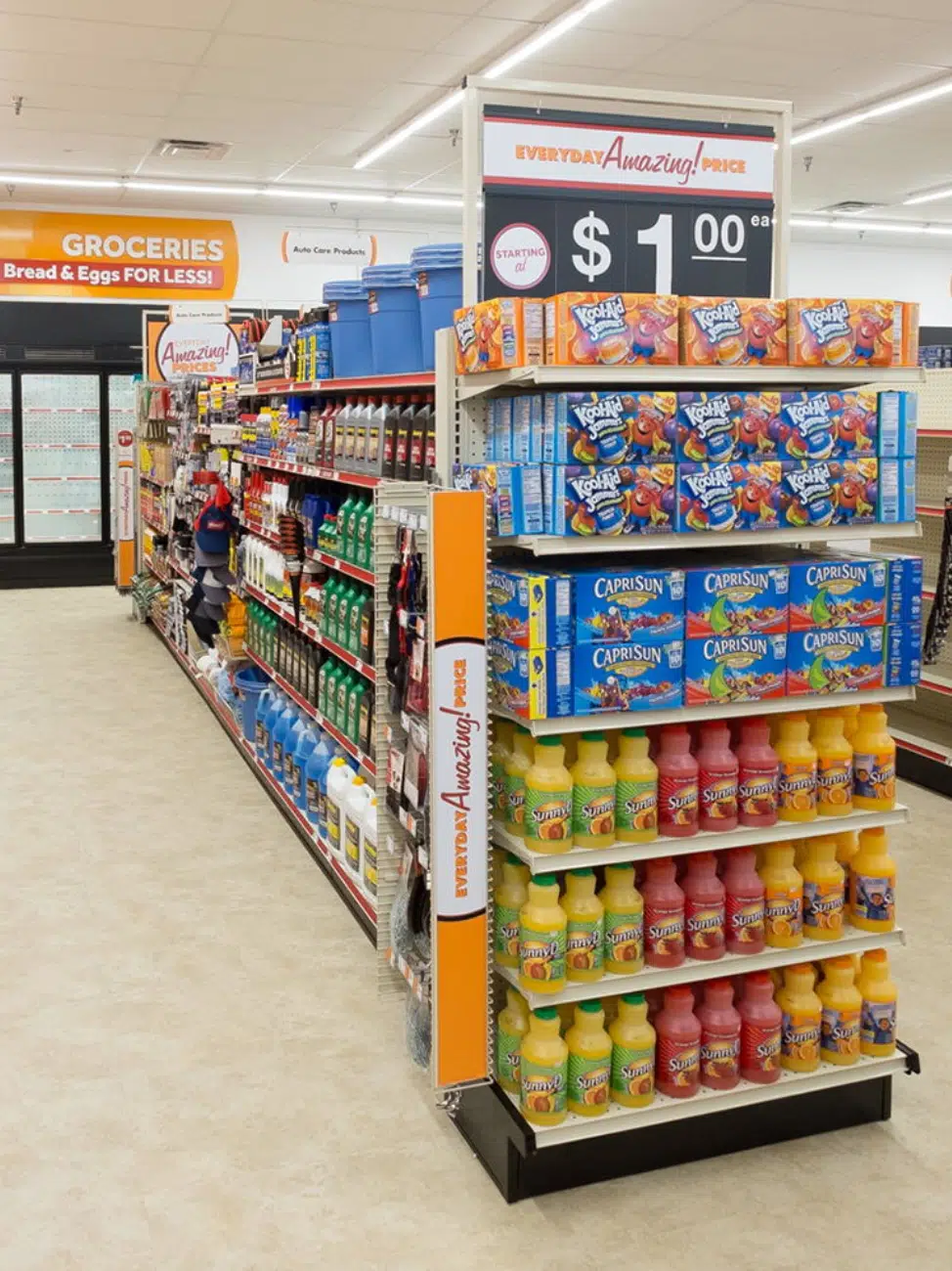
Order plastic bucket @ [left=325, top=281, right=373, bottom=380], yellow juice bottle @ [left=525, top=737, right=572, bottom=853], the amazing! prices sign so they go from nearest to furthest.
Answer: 1. yellow juice bottle @ [left=525, top=737, right=572, bottom=853]
2. plastic bucket @ [left=325, top=281, right=373, bottom=380]
3. the amazing! prices sign

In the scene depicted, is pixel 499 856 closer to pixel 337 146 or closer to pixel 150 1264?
pixel 150 1264

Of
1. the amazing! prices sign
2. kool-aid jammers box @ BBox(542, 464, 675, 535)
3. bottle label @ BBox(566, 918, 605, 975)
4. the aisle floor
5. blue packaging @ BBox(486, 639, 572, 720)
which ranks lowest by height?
the aisle floor

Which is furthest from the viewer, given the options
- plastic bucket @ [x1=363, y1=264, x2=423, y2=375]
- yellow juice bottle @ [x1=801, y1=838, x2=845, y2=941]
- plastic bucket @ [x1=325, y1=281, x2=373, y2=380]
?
plastic bucket @ [x1=325, y1=281, x2=373, y2=380]

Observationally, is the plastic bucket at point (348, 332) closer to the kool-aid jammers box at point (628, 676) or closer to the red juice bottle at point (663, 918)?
the kool-aid jammers box at point (628, 676)

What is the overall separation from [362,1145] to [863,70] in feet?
27.0

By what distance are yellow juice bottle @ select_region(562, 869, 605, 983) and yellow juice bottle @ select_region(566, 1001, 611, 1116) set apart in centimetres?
10

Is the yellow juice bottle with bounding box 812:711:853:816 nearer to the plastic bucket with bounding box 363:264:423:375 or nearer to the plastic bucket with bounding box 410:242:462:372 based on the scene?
the plastic bucket with bounding box 410:242:462:372

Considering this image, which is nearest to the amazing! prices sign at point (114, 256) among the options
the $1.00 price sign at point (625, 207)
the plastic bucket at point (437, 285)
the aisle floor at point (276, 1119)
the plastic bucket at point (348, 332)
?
the aisle floor at point (276, 1119)

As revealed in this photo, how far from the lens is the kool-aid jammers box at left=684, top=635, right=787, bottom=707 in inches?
117

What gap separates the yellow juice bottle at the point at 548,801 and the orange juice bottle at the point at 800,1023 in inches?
30.5

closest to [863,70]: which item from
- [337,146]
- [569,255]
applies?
[337,146]

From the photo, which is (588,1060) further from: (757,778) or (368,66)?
(368,66)

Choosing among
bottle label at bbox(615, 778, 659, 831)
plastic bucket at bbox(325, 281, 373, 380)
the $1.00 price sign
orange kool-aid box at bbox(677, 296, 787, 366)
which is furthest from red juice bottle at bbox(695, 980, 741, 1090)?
plastic bucket at bbox(325, 281, 373, 380)

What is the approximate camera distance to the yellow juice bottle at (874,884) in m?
3.24
